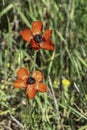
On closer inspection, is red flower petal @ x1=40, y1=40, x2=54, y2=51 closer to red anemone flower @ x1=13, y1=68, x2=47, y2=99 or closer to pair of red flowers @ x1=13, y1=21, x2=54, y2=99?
pair of red flowers @ x1=13, y1=21, x2=54, y2=99

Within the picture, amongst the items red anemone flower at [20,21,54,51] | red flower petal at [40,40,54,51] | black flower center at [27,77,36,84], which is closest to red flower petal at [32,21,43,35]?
red anemone flower at [20,21,54,51]

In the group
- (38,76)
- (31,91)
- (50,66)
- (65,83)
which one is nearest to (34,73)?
(38,76)

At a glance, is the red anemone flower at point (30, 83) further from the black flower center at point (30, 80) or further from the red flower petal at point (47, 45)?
the red flower petal at point (47, 45)

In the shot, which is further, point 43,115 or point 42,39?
point 43,115

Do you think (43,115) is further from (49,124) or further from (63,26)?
(63,26)

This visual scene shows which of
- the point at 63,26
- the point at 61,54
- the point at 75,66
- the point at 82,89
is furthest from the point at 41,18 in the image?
the point at 82,89

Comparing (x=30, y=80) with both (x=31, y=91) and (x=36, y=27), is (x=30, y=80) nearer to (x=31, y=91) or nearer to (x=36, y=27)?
(x=31, y=91)

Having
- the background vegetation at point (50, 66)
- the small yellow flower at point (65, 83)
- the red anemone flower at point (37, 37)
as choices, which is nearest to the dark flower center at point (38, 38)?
the red anemone flower at point (37, 37)
